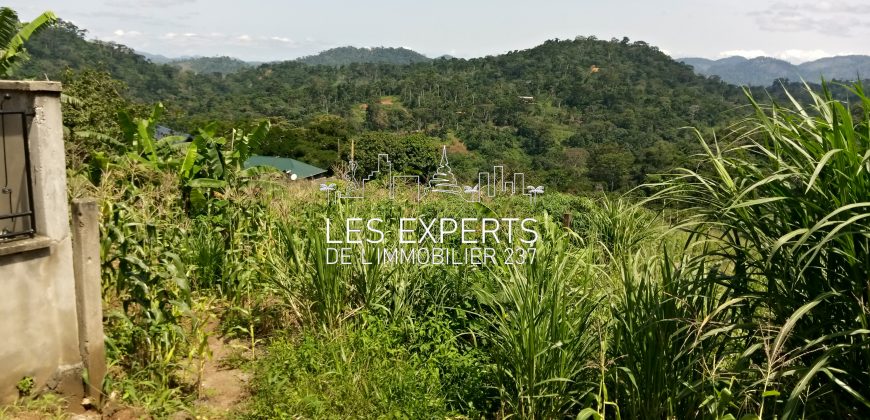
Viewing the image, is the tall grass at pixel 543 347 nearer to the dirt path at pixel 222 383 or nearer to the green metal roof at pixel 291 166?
the dirt path at pixel 222 383

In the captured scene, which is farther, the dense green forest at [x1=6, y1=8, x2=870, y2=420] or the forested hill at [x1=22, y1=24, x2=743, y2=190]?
the forested hill at [x1=22, y1=24, x2=743, y2=190]

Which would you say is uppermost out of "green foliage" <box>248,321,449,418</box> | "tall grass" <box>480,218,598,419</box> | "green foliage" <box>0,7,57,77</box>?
"green foliage" <box>0,7,57,77</box>

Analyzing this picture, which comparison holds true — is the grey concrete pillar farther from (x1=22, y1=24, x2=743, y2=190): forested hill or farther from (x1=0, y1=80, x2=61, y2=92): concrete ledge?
(x1=22, y1=24, x2=743, y2=190): forested hill

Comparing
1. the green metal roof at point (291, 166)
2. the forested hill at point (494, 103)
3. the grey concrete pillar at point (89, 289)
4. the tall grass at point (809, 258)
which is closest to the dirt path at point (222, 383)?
the grey concrete pillar at point (89, 289)

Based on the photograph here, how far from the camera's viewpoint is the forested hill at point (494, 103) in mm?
41812

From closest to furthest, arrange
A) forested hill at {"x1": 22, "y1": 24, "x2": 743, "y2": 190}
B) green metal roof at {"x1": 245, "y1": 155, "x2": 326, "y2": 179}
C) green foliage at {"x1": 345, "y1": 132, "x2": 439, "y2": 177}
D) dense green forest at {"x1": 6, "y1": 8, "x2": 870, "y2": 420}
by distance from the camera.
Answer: dense green forest at {"x1": 6, "y1": 8, "x2": 870, "y2": 420}, green metal roof at {"x1": 245, "y1": 155, "x2": 326, "y2": 179}, green foliage at {"x1": 345, "y1": 132, "x2": 439, "y2": 177}, forested hill at {"x1": 22, "y1": 24, "x2": 743, "y2": 190}

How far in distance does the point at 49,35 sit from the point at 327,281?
8380 centimetres

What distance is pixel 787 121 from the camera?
85.6 inches

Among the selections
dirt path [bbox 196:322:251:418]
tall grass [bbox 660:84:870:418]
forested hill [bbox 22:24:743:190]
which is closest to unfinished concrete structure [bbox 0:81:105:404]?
dirt path [bbox 196:322:251:418]

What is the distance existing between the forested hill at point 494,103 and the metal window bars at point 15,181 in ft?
98.9

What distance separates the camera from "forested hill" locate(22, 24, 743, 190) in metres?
41.8

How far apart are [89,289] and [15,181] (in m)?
0.60

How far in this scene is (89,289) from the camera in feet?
9.43

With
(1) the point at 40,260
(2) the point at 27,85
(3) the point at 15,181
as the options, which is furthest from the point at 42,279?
(2) the point at 27,85
